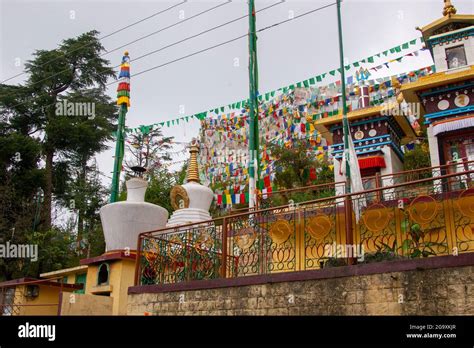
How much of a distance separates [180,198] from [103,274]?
5.18 m

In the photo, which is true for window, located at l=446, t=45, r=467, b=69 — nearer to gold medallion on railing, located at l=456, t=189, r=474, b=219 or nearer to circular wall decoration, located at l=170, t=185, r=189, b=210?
gold medallion on railing, located at l=456, t=189, r=474, b=219

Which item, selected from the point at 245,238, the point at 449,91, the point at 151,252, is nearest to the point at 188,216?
the point at 151,252

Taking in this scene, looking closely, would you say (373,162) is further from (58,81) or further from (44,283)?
(58,81)

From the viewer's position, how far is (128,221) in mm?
14266

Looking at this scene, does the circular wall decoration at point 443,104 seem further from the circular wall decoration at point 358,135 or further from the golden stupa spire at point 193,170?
the golden stupa spire at point 193,170

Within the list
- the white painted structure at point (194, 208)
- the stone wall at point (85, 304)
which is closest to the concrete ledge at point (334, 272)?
the stone wall at point (85, 304)

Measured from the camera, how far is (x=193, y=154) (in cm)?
1958

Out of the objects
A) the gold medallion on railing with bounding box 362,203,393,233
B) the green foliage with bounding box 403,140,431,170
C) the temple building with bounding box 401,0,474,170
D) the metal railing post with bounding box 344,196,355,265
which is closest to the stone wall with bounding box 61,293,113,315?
the metal railing post with bounding box 344,196,355,265

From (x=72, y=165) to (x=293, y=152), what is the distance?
14405mm

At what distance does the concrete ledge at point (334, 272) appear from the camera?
23.7 ft

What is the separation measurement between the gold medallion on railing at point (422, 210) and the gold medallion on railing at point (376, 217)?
1.43ft

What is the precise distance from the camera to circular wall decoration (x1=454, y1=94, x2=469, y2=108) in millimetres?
15995

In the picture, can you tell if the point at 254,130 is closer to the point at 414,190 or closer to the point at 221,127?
the point at 414,190
